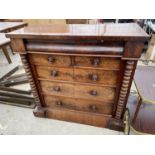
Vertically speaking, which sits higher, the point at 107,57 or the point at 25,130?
the point at 107,57

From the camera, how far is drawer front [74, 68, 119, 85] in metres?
1.05

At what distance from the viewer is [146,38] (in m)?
0.81

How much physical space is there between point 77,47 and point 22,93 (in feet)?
4.05

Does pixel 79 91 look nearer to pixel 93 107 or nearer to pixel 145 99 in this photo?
pixel 93 107

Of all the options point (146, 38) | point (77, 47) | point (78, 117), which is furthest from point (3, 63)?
point (146, 38)

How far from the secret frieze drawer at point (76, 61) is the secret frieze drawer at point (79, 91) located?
0.21 meters

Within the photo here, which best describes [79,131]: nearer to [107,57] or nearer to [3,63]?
[107,57]

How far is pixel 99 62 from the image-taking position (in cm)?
99

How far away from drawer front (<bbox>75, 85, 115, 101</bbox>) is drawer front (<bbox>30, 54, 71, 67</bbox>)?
0.26 metres

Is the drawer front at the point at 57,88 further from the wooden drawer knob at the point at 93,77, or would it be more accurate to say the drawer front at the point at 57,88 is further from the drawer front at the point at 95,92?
the wooden drawer knob at the point at 93,77

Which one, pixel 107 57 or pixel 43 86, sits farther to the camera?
pixel 43 86

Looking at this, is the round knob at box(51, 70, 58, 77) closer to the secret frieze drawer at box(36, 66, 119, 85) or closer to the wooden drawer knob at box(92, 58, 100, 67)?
the secret frieze drawer at box(36, 66, 119, 85)
